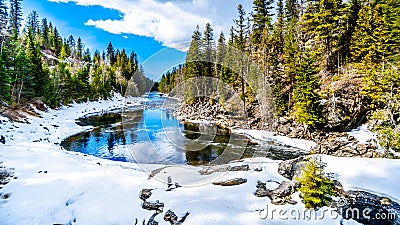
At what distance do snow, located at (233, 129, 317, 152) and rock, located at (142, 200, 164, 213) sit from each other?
46.8 feet

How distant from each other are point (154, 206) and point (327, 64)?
2647cm

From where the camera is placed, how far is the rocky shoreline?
621 inches

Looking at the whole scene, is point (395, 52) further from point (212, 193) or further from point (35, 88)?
point (35, 88)

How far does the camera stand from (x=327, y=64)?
25.8m

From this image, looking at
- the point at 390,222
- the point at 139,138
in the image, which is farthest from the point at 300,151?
the point at 139,138

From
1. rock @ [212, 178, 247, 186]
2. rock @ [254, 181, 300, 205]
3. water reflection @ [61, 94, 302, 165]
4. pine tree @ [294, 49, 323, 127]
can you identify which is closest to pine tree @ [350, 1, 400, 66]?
pine tree @ [294, 49, 323, 127]

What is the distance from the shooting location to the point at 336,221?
18.5 ft

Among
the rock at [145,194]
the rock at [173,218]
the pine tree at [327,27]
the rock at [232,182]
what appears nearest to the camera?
the rock at [173,218]

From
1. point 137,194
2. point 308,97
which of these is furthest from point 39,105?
point 308,97

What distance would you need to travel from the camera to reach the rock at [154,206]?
259 inches

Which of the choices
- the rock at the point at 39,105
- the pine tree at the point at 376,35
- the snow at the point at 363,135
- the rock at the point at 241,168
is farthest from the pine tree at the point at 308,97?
the rock at the point at 39,105

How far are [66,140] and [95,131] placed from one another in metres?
4.40

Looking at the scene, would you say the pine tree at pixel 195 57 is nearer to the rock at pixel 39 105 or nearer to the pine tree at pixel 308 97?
the pine tree at pixel 308 97

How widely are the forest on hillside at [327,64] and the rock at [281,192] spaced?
356 inches
